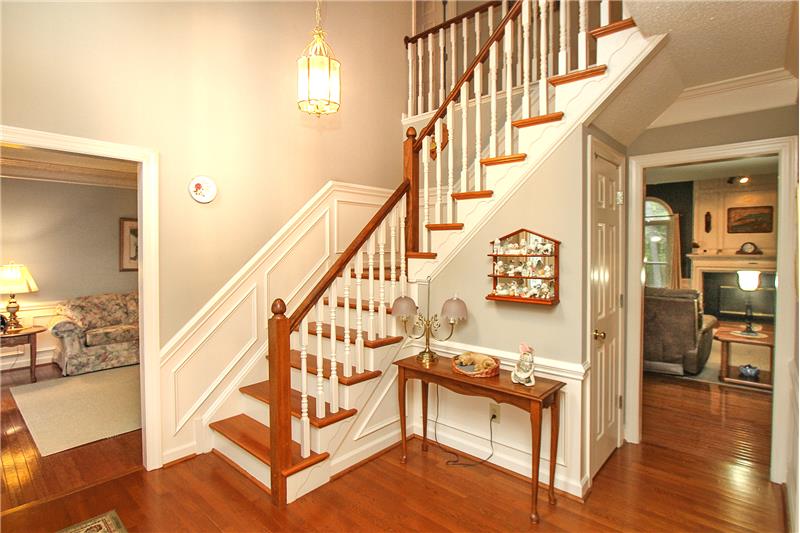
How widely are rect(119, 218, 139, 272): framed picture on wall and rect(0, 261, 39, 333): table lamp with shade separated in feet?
3.95

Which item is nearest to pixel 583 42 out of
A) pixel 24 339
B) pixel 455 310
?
pixel 455 310

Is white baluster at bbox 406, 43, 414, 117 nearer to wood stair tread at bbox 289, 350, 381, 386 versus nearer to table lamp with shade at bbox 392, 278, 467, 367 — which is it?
table lamp with shade at bbox 392, 278, 467, 367

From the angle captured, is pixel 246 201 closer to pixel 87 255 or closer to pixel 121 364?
pixel 121 364

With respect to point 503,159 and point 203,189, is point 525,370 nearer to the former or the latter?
point 503,159

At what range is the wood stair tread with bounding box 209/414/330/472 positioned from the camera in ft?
8.15

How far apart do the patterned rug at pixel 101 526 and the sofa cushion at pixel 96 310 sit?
375 centimetres

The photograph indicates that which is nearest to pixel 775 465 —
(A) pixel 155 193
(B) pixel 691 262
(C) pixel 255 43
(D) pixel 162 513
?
(D) pixel 162 513

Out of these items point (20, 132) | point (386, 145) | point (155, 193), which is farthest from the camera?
point (386, 145)

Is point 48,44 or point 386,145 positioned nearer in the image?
point 48,44

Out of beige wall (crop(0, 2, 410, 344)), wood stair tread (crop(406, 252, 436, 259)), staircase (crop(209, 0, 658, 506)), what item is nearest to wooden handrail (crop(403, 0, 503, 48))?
beige wall (crop(0, 2, 410, 344))

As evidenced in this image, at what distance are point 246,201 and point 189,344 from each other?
1171 mm

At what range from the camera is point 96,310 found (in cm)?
547

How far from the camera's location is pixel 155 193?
2.75 meters

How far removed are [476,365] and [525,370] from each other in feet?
1.04
